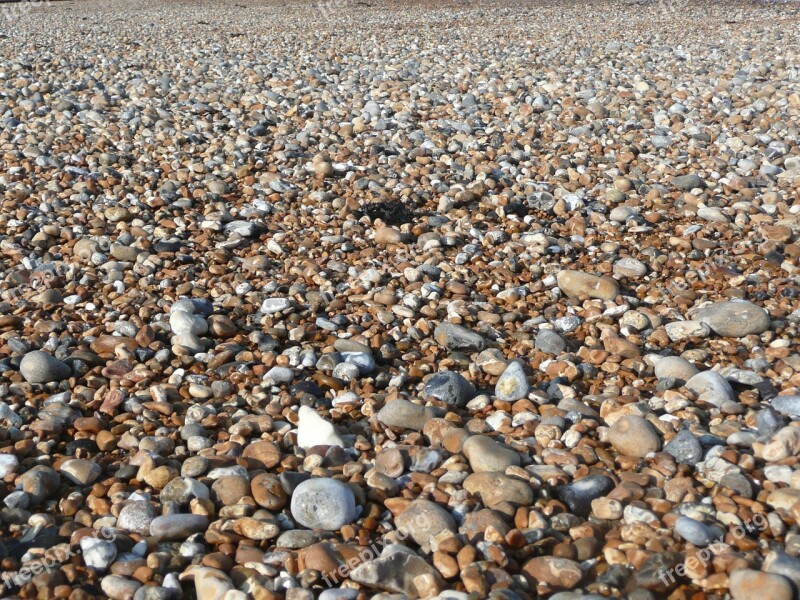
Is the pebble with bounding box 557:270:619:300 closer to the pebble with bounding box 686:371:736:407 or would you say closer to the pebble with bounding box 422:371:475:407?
the pebble with bounding box 686:371:736:407

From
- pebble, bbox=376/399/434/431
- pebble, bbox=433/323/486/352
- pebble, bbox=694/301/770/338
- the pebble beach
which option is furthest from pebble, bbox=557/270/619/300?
pebble, bbox=376/399/434/431

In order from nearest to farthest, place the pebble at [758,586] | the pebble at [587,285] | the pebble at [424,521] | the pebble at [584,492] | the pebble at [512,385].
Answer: the pebble at [758,586] < the pebble at [424,521] < the pebble at [584,492] < the pebble at [512,385] < the pebble at [587,285]

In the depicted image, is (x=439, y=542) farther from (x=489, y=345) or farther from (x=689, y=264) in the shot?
(x=689, y=264)

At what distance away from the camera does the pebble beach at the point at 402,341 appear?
2602 mm

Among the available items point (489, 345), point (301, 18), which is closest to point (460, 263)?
point (489, 345)

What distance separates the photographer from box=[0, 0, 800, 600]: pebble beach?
102 inches

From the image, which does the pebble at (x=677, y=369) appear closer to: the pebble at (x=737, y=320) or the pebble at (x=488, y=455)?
the pebble at (x=737, y=320)

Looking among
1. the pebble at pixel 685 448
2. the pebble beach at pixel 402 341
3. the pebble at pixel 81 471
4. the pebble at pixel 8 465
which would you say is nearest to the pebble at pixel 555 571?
the pebble beach at pixel 402 341

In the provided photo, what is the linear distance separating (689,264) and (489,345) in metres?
1.72

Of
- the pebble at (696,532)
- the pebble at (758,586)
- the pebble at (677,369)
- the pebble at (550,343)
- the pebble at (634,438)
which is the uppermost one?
the pebble at (758,586)

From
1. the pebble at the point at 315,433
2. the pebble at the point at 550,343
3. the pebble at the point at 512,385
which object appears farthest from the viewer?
the pebble at the point at 550,343

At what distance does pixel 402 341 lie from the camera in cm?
420

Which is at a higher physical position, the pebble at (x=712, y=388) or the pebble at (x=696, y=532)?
the pebble at (x=696, y=532)

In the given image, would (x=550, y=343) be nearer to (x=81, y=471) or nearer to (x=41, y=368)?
(x=81, y=471)
